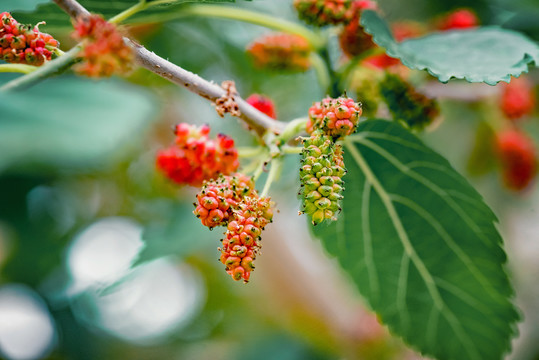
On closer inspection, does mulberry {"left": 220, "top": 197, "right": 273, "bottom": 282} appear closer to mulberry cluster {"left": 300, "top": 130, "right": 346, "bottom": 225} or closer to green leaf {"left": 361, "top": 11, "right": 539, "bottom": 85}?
mulberry cluster {"left": 300, "top": 130, "right": 346, "bottom": 225}

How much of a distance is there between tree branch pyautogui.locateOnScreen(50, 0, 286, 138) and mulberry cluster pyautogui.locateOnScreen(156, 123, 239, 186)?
48 millimetres

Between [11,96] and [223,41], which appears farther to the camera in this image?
[223,41]

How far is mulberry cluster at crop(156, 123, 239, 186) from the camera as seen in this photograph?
2.16ft

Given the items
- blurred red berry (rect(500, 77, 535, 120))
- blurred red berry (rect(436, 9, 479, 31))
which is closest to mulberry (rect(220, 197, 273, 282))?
blurred red berry (rect(436, 9, 479, 31))

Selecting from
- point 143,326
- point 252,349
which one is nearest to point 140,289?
point 143,326

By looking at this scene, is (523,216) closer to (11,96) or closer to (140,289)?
(140,289)

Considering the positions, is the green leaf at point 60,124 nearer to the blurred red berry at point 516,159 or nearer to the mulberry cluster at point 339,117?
the mulberry cluster at point 339,117

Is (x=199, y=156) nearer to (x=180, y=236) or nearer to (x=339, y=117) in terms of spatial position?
(x=339, y=117)

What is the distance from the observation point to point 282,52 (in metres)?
0.97

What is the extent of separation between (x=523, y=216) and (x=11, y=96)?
1732mm

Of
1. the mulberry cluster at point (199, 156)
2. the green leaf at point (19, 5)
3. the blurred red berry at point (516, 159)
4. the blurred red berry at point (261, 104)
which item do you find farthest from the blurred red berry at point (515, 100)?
the green leaf at point (19, 5)

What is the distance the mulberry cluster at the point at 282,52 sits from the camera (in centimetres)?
96

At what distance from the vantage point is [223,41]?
139cm

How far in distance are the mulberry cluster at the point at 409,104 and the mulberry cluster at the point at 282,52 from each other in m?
0.18
